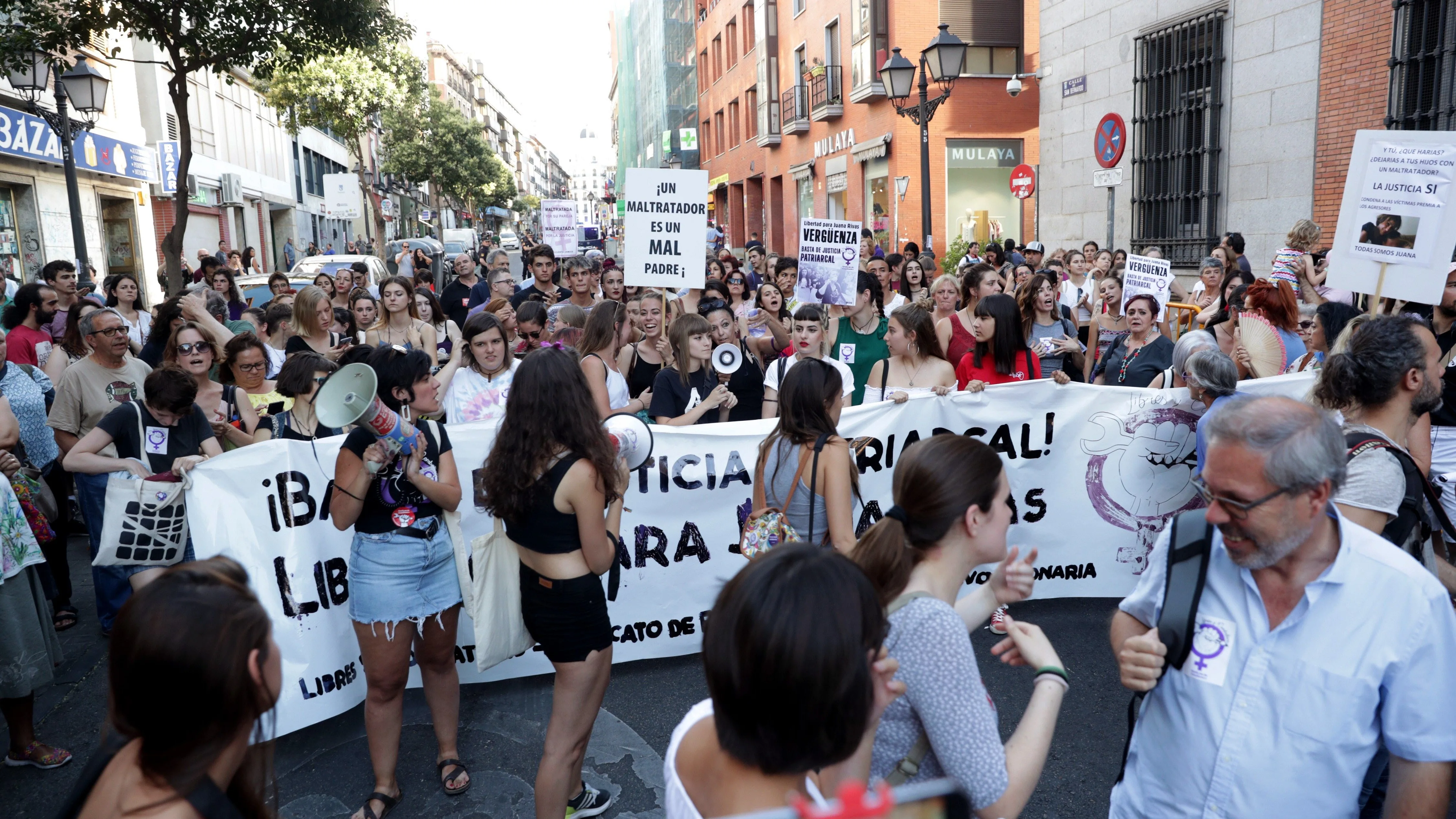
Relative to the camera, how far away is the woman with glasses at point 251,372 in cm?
589

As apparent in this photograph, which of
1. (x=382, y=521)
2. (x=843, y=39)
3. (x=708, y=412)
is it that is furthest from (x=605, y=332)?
(x=843, y=39)

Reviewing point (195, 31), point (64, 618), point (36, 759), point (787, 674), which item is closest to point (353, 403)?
point (787, 674)

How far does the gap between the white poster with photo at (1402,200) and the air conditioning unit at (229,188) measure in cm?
3394

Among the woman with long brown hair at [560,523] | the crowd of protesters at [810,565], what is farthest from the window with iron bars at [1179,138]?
the woman with long brown hair at [560,523]

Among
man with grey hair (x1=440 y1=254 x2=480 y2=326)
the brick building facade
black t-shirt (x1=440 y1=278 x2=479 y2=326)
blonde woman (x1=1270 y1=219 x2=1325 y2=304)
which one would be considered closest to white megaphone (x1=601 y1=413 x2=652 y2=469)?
blonde woman (x1=1270 y1=219 x2=1325 y2=304)

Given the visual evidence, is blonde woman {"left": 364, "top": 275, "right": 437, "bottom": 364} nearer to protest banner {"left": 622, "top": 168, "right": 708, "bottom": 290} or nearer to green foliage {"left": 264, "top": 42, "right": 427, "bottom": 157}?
protest banner {"left": 622, "top": 168, "right": 708, "bottom": 290}

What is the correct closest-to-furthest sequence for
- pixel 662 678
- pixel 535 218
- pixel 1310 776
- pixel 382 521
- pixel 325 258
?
pixel 1310 776 → pixel 382 521 → pixel 662 678 → pixel 325 258 → pixel 535 218

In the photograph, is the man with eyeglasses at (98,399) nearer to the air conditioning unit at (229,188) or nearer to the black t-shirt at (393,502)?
the black t-shirt at (393,502)

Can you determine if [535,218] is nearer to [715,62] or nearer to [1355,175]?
[715,62]

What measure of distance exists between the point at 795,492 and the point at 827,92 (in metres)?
27.8

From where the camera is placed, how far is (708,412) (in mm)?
5980

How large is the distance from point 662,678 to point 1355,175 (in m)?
4.36

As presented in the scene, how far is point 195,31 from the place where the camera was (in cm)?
1188

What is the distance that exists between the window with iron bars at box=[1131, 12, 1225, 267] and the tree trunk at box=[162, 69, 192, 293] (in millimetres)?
13303
